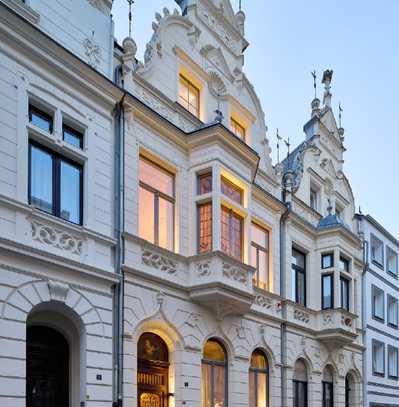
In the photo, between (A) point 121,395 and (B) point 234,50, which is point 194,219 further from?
(B) point 234,50

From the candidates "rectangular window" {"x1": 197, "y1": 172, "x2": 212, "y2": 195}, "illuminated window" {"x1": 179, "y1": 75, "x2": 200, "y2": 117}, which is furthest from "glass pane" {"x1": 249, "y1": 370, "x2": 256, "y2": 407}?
"illuminated window" {"x1": 179, "y1": 75, "x2": 200, "y2": 117}

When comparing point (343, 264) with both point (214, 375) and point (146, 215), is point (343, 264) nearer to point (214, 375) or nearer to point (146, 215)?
point (214, 375)

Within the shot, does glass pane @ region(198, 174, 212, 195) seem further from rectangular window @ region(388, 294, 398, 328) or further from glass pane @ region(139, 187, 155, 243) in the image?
rectangular window @ region(388, 294, 398, 328)

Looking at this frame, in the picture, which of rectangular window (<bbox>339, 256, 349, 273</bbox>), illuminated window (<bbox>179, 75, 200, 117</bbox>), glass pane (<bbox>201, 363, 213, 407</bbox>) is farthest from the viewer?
rectangular window (<bbox>339, 256, 349, 273</bbox>)

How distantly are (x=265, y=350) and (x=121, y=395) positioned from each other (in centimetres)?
768

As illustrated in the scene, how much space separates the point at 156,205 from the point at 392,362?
70.2ft

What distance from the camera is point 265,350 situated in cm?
2106

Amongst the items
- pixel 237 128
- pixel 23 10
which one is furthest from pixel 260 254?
pixel 23 10

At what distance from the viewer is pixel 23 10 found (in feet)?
43.5

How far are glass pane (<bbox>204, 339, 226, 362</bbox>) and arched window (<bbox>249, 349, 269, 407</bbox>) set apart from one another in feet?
5.94

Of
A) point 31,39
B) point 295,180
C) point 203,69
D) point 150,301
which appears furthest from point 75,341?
point 295,180

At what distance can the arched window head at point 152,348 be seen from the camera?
52.4ft

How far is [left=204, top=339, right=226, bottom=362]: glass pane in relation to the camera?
18.2m

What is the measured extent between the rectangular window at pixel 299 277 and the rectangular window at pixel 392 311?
1050 cm
